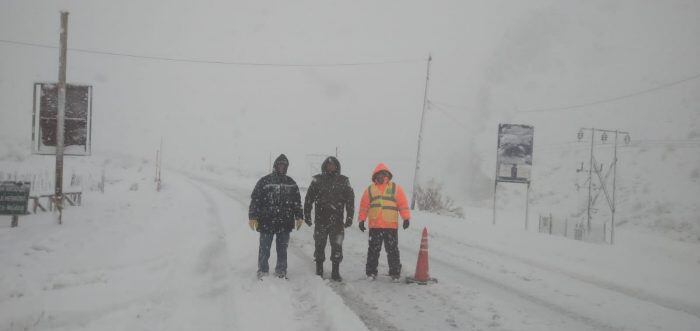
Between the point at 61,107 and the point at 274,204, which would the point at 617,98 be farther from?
the point at 61,107

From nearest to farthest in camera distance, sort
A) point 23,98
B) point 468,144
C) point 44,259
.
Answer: point 44,259 < point 468,144 < point 23,98

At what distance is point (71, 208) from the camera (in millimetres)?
15359

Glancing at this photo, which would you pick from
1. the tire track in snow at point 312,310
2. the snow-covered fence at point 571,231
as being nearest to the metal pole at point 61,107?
the tire track in snow at point 312,310

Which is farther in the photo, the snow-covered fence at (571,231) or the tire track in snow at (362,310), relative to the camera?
Result: the snow-covered fence at (571,231)

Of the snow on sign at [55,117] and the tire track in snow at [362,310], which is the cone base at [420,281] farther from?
the snow on sign at [55,117]

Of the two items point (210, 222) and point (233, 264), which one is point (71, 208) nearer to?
point (210, 222)

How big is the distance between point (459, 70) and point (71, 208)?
5940 cm

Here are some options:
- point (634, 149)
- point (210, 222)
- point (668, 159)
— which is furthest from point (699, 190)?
point (210, 222)

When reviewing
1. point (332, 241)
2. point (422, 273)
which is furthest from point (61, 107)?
point (422, 273)

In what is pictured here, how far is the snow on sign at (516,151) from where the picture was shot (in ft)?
64.1

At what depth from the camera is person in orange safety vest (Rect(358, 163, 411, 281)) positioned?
7469mm

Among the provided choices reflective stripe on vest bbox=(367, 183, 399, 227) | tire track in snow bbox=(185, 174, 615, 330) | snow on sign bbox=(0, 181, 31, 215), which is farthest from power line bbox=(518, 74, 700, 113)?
snow on sign bbox=(0, 181, 31, 215)

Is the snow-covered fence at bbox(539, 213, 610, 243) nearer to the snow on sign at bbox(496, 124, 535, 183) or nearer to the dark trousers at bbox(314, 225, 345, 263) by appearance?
the snow on sign at bbox(496, 124, 535, 183)

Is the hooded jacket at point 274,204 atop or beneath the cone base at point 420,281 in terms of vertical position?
atop
